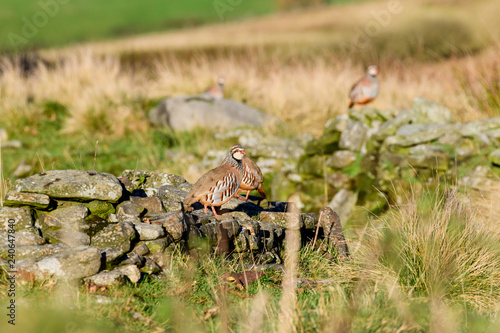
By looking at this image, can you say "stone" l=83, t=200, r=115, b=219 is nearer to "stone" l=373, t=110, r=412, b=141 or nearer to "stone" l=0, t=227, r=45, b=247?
"stone" l=0, t=227, r=45, b=247

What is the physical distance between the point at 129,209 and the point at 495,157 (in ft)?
17.9

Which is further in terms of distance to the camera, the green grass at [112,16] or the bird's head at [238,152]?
the green grass at [112,16]

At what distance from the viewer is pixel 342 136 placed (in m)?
9.30

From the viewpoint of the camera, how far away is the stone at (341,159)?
895 centimetres

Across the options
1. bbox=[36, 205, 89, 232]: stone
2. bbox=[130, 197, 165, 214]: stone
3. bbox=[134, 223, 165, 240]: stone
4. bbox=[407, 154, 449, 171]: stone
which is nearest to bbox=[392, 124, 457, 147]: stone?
bbox=[407, 154, 449, 171]: stone

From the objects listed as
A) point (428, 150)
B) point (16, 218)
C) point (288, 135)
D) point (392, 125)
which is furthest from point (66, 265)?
point (288, 135)

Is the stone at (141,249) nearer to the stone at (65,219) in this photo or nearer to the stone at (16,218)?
the stone at (65,219)

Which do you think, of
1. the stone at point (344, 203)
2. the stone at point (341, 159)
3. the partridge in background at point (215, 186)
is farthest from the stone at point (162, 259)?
the stone at point (341, 159)

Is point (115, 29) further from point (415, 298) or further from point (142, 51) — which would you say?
point (415, 298)

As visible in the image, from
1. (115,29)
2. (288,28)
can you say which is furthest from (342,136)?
(115,29)

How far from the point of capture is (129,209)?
16.2 feet

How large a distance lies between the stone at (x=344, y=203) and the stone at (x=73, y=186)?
14.4 ft

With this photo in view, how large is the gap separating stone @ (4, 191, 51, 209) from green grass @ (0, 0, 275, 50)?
42.2 metres

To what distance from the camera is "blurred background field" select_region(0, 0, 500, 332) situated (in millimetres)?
3842
